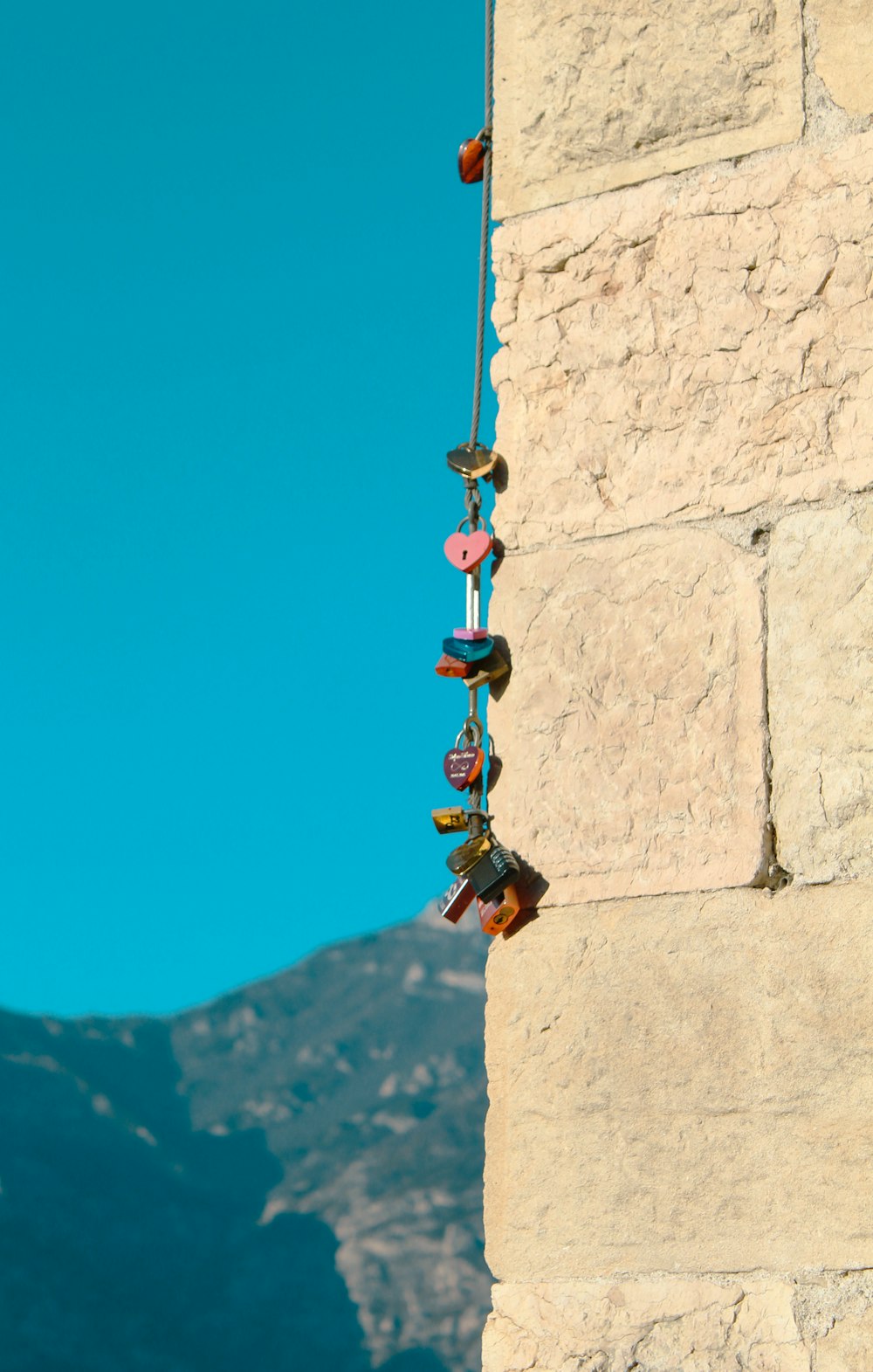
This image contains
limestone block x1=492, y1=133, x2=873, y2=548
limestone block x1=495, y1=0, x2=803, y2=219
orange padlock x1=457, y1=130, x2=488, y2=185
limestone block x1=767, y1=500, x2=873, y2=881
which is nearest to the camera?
limestone block x1=767, y1=500, x2=873, y2=881

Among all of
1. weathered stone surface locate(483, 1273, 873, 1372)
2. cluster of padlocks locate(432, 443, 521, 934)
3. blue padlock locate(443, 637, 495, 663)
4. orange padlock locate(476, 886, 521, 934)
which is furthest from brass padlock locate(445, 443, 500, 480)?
weathered stone surface locate(483, 1273, 873, 1372)

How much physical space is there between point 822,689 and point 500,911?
0.39 metres

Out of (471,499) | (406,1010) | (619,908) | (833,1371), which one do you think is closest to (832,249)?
(471,499)

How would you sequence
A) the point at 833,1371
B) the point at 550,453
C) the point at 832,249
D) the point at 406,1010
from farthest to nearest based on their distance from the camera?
the point at 406,1010
the point at 550,453
the point at 832,249
the point at 833,1371

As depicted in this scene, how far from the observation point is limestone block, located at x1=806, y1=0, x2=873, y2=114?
1.69 meters

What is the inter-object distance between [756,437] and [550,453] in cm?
23

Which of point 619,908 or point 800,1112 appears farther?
point 619,908

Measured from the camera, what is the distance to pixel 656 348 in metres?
1.73

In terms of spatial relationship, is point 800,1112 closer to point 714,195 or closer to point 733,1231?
point 733,1231

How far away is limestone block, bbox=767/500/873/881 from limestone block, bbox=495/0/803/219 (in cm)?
46

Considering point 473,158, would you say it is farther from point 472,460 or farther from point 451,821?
point 451,821

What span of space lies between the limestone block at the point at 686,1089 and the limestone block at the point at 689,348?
42 cm

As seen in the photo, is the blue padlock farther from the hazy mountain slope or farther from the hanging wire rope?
the hazy mountain slope

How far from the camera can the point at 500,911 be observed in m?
1.66
